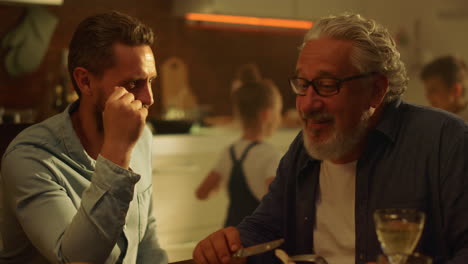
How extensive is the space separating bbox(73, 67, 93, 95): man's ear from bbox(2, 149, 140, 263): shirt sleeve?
0.87 feet

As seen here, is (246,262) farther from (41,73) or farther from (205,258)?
(41,73)

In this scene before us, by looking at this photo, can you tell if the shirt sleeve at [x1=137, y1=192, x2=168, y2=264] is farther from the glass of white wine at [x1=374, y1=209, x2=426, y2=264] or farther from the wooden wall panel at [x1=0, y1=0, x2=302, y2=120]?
the wooden wall panel at [x1=0, y1=0, x2=302, y2=120]

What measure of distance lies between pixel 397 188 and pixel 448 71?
2322 mm

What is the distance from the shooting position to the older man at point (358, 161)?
1527mm

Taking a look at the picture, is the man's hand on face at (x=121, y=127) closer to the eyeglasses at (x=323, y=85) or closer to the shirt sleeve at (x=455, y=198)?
the eyeglasses at (x=323, y=85)

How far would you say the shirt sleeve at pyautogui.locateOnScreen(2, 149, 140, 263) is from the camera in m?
1.34

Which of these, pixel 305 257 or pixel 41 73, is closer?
pixel 305 257

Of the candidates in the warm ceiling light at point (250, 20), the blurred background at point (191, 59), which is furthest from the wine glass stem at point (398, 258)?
the warm ceiling light at point (250, 20)

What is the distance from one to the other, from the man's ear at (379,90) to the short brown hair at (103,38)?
25.4 inches

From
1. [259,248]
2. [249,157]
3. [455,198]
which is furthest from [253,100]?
[259,248]

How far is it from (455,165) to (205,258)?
2.14ft

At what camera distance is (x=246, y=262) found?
1534mm

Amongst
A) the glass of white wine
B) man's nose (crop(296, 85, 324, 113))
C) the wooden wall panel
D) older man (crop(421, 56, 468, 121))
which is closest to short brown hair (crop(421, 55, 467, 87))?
older man (crop(421, 56, 468, 121))

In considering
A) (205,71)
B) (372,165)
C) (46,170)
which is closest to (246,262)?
(372,165)
